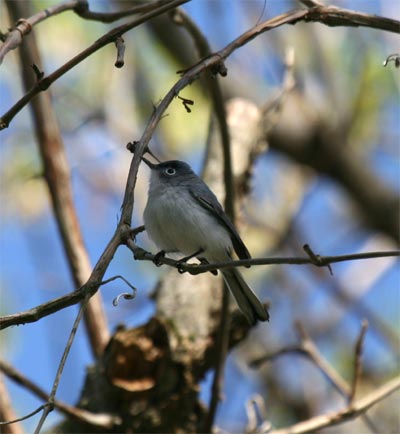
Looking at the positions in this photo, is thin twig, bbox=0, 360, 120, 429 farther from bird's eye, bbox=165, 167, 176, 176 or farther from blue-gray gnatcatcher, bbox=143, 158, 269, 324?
bird's eye, bbox=165, 167, 176, 176

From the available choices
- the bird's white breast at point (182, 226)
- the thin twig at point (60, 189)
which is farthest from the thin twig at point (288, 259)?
the thin twig at point (60, 189)

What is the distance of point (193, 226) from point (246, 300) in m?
0.47

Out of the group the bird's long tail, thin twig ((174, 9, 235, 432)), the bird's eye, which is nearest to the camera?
the bird's long tail

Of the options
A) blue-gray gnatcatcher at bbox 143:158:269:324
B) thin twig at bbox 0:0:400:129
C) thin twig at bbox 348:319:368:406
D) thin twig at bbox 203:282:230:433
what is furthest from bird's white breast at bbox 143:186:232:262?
thin twig at bbox 0:0:400:129

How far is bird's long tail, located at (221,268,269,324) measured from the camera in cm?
315

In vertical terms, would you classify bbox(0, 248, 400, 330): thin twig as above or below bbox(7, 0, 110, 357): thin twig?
below

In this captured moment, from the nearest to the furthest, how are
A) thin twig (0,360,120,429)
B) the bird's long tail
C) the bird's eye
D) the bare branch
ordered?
the bare branch, the bird's long tail, thin twig (0,360,120,429), the bird's eye

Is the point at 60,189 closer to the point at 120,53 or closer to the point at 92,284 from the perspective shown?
the point at 120,53

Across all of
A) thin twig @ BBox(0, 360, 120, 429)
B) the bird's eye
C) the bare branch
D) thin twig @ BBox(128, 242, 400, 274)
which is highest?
the bird's eye

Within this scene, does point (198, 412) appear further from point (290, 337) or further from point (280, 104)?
point (290, 337)

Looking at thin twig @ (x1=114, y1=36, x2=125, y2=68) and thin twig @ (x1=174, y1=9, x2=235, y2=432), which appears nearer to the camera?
thin twig @ (x1=114, y1=36, x2=125, y2=68)

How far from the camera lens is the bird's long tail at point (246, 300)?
10.3 ft

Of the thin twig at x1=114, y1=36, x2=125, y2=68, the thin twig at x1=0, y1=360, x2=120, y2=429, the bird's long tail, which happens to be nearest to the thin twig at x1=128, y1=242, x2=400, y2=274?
the thin twig at x1=114, y1=36, x2=125, y2=68

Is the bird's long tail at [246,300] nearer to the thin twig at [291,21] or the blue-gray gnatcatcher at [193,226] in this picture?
the blue-gray gnatcatcher at [193,226]
